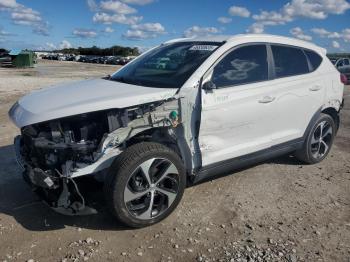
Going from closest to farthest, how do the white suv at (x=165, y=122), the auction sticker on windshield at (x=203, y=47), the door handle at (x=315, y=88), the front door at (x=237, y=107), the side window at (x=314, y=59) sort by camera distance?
the white suv at (x=165, y=122), the front door at (x=237, y=107), the auction sticker on windshield at (x=203, y=47), the door handle at (x=315, y=88), the side window at (x=314, y=59)

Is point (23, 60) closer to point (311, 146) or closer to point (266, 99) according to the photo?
point (311, 146)

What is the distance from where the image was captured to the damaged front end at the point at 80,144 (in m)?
3.69

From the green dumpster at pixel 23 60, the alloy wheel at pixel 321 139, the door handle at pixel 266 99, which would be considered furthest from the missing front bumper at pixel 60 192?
the green dumpster at pixel 23 60

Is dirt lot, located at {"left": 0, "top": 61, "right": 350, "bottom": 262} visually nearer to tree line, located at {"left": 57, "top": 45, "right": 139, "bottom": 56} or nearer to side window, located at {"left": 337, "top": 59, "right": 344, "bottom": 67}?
side window, located at {"left": 337, "top": 59, "right": 344, "bottom": 67}

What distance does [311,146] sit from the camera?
19.1 feet

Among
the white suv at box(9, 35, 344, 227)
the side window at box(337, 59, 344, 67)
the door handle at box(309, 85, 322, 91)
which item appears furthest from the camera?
the side window at box(337, 59, 344, 67)

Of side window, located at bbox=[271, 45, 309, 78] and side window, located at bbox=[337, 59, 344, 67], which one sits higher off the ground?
side window, located at bbox=[271, 45, 309, 78]

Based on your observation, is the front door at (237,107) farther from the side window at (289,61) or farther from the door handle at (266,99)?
the side window at (289,61)

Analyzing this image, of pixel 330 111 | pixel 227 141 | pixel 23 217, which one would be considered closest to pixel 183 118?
pixel 227 141

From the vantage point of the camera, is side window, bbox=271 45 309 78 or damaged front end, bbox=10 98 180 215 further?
side window, bbox=271 45 309 78

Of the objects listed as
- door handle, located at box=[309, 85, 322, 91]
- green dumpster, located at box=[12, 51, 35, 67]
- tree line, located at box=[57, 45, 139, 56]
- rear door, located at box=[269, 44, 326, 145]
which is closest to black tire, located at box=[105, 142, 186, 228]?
rear door, located at box=[269, 44, 326, 145]

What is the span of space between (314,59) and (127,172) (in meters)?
3.41

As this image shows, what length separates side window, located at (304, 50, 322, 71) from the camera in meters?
5.62

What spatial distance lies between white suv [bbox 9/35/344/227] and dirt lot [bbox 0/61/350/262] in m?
0.29
